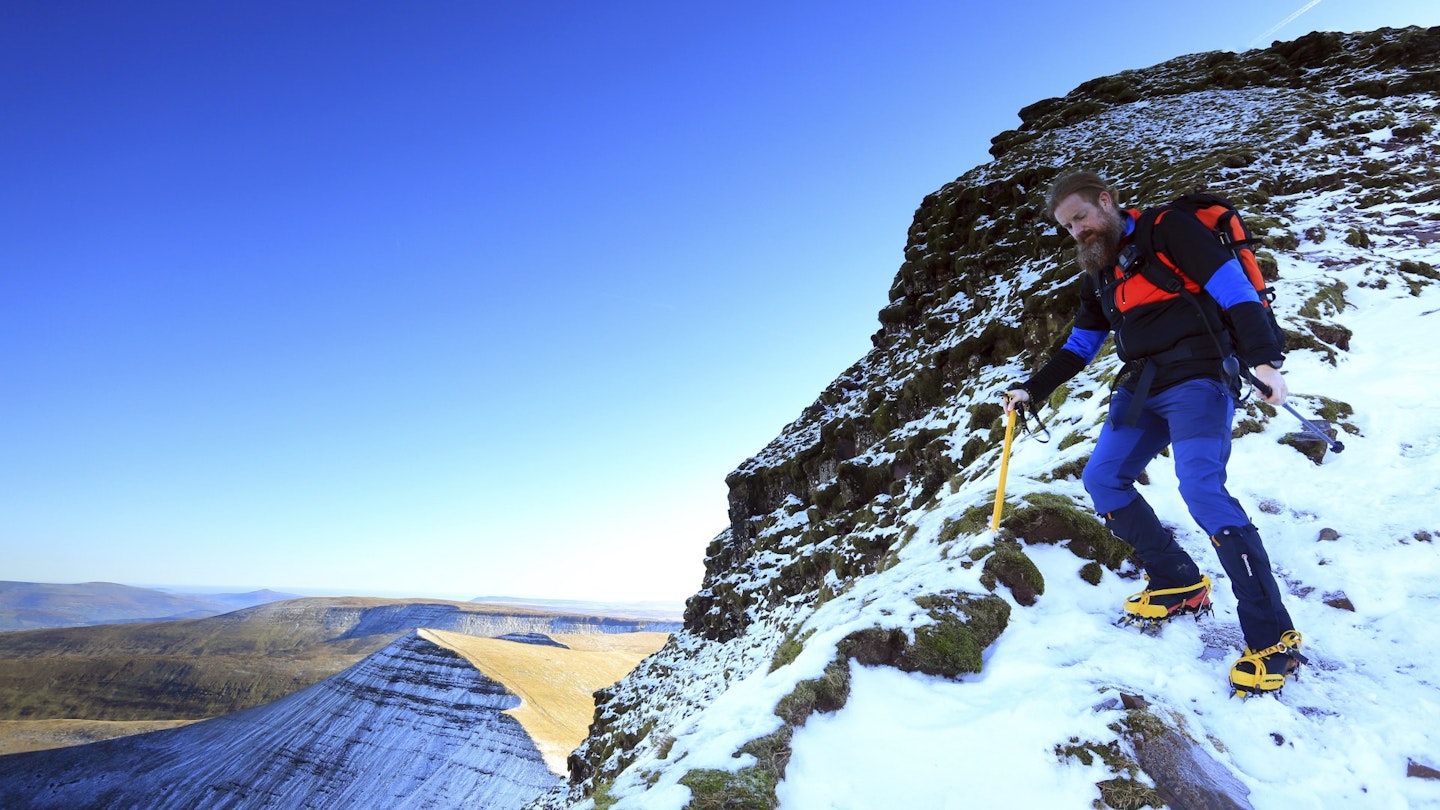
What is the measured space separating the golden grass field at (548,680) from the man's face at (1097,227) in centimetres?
4999

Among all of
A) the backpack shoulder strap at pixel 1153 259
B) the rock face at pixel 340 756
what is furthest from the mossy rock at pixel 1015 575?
the rock face at pixel 340 756

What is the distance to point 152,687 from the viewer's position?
11181cm

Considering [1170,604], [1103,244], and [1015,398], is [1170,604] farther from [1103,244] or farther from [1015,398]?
[1103,244]

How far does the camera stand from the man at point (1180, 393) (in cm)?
348

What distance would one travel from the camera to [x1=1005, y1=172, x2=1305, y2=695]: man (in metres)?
3.48

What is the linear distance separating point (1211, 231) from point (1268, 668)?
2.55 m

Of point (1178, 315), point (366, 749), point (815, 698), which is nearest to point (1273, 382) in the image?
point (1178, 315)

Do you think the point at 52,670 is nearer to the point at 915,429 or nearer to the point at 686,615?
the point at 686,615

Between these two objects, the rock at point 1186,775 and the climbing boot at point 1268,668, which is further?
the climbing boot at point 1268,668

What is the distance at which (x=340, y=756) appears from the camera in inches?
2030

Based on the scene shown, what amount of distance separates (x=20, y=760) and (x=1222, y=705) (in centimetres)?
9326

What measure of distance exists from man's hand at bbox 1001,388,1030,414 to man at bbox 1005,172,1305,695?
2.38 feet

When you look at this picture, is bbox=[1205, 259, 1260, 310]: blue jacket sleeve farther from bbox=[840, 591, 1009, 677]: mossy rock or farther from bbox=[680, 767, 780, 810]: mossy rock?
bbox=[680, 767, 780, 810]: mossy rock

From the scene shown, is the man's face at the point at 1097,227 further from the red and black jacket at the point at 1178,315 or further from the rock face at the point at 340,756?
the rock face at the point at 340,756
